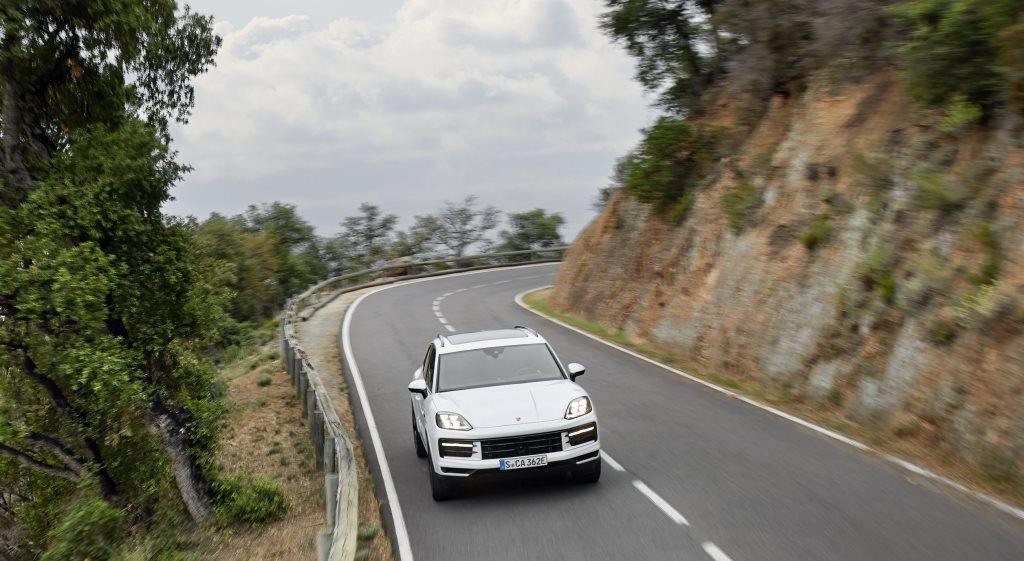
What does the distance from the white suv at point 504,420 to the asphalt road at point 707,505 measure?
0.45 meters

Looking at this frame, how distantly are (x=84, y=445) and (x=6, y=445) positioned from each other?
140 centimetres

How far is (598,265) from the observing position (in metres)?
25.0

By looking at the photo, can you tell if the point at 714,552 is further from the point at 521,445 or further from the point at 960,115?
the point at 960,115

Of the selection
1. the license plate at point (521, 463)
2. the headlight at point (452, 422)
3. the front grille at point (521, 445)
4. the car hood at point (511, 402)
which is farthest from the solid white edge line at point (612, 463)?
the headlight at point (452, 422)

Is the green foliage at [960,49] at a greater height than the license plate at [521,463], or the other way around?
the green foliage at [960,49]

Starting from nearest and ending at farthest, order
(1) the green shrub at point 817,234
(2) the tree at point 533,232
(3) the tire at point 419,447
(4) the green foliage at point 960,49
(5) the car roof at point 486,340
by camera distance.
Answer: (5) the car roof at point 486,340 → (3) the tire at point 419,447 → (4) the green foliage at point 960,49 → (1) the green shrub at point 817,234 → (2) the tree at point 533,232

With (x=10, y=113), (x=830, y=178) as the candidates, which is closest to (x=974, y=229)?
(x=830, y=178)

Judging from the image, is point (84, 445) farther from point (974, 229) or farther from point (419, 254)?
point (419, 254)

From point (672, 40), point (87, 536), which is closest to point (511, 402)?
point (87, 536)

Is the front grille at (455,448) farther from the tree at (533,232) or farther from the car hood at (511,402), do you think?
the tree at (533,232)

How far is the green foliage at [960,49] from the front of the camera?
37.1 ft

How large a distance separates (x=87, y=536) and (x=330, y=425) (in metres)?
4.55

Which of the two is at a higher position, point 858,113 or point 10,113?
point 10,113

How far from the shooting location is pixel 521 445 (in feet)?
27.3
